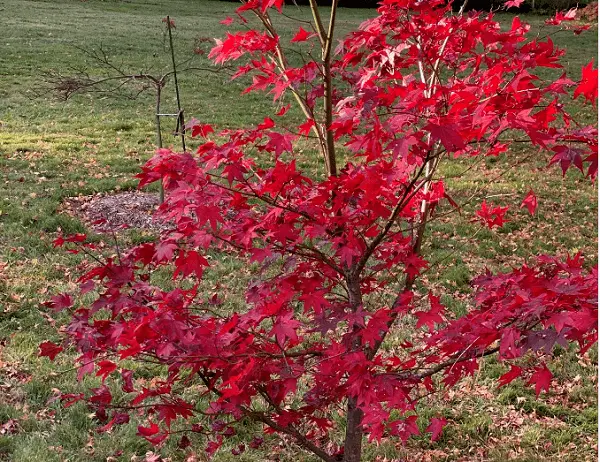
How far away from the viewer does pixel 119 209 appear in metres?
6.72

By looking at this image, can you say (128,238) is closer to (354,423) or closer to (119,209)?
(119,209)

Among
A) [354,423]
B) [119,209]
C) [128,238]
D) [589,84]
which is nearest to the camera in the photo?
[589,84]

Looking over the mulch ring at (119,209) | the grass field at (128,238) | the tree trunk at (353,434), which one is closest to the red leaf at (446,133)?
the tree trunk at (353,434)

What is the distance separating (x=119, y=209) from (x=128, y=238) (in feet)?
2.58

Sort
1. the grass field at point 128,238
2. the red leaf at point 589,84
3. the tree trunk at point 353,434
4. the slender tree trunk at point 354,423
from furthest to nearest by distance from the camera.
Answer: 1. the grass field at point 128,238
2. the tree trunk at point 353,434
3. the slender tree trunk at point 354,423
4. the red leaf at point 589,84

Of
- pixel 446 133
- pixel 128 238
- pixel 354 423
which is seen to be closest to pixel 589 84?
pixel 446 133

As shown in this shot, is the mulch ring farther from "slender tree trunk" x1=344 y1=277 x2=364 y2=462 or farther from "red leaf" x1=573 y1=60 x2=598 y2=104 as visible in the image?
"red leaf" x1=573 y1=60 x2=598 y2=104

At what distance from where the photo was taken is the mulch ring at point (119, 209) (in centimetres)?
639

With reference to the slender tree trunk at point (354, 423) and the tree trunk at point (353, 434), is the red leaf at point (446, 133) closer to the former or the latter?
the slender tree trunk at point (354, 423)

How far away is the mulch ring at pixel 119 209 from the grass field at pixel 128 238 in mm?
177

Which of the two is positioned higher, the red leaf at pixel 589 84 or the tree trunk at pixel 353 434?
the red leaf at pixel 589 84

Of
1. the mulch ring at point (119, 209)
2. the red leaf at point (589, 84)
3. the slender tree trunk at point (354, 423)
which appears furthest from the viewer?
the mulch ring at point (119, 209)

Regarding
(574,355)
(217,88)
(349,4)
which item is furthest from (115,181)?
(349,4)

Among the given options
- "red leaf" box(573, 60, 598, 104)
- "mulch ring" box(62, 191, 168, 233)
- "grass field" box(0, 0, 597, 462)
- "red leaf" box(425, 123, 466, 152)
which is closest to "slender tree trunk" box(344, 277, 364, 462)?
"grass field" box(0, 0, 597, 462)
